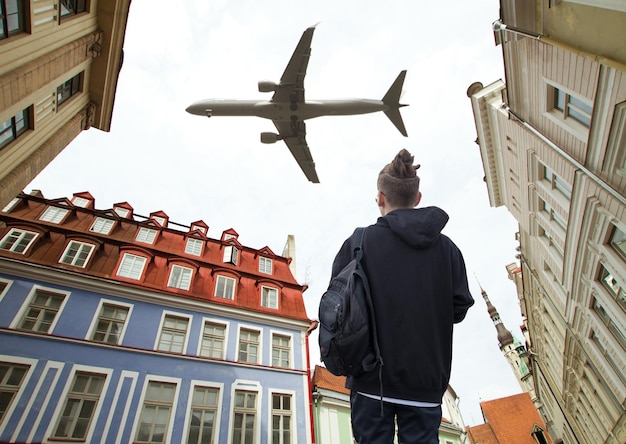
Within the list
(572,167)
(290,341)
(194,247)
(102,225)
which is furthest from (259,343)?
(572,167)

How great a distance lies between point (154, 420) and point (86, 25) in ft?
48.7

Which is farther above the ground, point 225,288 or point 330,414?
point 225,288

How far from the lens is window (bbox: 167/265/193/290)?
17.0 m

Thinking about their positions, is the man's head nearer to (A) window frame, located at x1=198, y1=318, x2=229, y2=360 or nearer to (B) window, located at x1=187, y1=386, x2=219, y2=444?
(B) window, located at x1=187, y1=386, x2=219, y2=444

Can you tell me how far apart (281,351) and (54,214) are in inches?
568

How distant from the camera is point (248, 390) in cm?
1460

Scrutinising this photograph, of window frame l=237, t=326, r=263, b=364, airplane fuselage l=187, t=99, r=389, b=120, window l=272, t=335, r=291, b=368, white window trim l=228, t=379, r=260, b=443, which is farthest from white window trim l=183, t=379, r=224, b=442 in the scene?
airplane fuselage l=187, t=99, r=389, b=120

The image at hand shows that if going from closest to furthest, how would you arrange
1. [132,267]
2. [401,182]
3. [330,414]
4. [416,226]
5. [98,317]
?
1. [416,226]
2. [401,182]
3. [98,317]
4. [132,267]
5. [330,414]

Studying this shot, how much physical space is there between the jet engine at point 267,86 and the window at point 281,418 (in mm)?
17386

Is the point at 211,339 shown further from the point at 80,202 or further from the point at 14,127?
the point at 80,202

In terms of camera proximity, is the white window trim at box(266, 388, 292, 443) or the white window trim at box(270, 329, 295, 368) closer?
the white window trim at box(266, 388, 292, 443)

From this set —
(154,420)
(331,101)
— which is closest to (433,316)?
(154,420)

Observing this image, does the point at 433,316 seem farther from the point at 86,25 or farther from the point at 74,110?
the point at 74,110

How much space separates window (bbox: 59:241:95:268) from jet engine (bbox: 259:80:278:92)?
1315 centimetres
